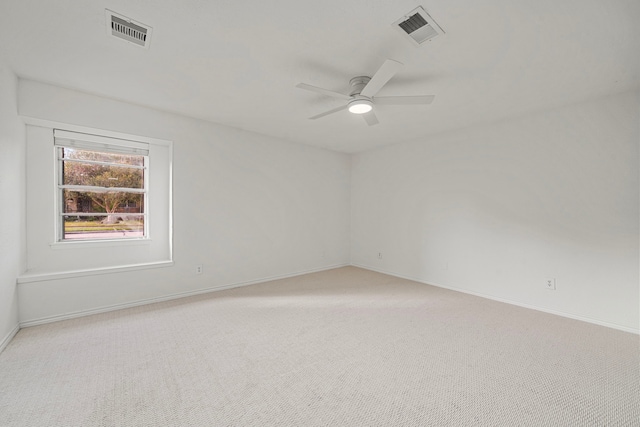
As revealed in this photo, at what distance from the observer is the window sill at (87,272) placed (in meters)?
2.61

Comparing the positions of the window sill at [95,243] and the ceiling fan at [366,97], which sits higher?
the ceiling fan at [366,97]

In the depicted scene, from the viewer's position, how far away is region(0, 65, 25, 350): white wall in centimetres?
221

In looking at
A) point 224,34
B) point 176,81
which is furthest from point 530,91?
point 176,81

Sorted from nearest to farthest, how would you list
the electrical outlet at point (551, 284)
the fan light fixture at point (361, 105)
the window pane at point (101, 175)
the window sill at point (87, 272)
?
1. the fan light fixture at point (361, 105)
2. the window sill at point (87, 272)
3. the window pane at point (101, 175)
4. the electrical outlet at point (551, 284)

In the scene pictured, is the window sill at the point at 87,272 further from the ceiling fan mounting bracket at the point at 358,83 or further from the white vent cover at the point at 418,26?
the white vent cover at the point at 418,26

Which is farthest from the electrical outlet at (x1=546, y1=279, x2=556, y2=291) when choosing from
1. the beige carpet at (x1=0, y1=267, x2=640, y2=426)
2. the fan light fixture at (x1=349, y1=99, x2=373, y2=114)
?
the fan light fixture at (x1=349, y1=99, x2=373, y2=114)

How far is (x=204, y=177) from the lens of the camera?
147 inches

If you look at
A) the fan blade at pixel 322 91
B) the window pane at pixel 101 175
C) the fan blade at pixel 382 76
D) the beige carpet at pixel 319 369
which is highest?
the fan blade at pixel 382 76

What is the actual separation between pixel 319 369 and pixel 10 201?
3.03 m

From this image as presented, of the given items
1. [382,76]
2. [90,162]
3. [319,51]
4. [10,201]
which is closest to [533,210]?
[382,76]

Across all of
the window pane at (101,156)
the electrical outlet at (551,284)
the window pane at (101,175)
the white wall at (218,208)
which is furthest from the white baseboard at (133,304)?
the electrical outlet at (551,284)

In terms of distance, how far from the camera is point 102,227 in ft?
10.6

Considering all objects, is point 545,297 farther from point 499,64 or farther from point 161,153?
point 161,153

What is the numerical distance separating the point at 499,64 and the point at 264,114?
2.50m
